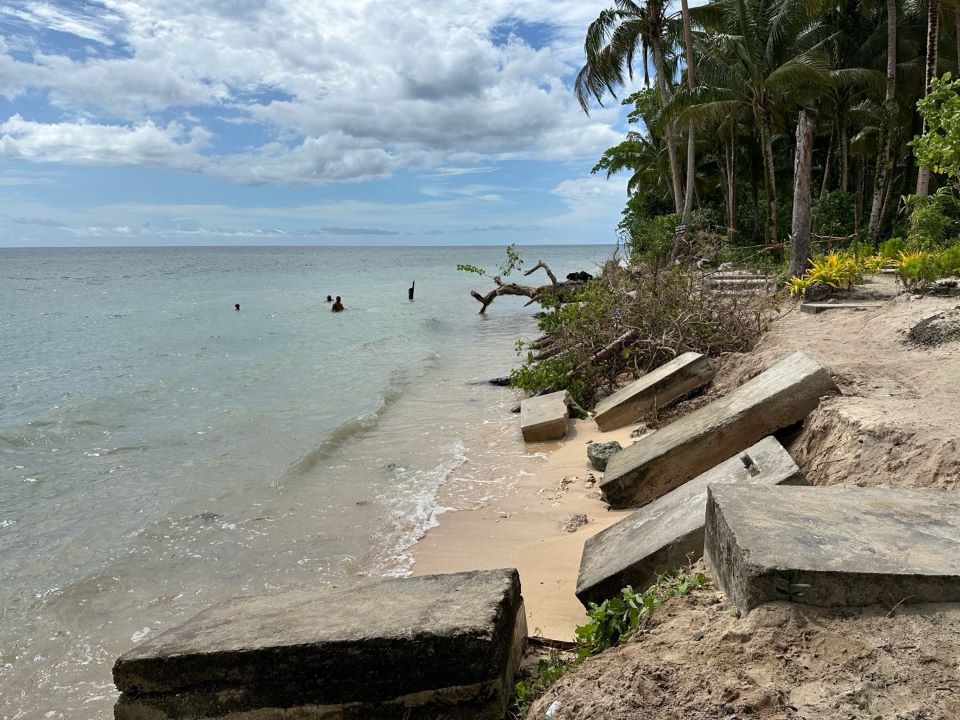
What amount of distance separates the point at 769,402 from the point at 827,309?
5.46 meters

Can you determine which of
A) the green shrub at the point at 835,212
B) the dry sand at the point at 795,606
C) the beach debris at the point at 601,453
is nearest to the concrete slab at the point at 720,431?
the dry sand at the point at 795,606

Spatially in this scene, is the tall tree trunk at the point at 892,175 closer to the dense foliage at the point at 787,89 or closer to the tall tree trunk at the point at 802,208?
the dense foliage at the point at 787,89

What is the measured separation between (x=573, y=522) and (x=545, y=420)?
289cm

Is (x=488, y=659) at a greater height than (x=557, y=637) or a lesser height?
greater

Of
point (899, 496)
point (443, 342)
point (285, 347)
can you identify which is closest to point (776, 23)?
point (443, 342)

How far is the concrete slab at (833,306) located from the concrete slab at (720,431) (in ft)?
15.5

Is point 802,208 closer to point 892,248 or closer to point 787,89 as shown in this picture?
point 892,248

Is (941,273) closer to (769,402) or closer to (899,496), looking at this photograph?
(769,402)

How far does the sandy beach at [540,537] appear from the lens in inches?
160

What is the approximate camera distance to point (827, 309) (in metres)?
9.66

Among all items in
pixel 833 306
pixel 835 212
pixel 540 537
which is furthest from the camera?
pixel 835 212

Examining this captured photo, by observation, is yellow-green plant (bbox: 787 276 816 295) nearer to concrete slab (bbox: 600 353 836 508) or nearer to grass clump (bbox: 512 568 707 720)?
concrete slab (bbox: 600 353 836 508)

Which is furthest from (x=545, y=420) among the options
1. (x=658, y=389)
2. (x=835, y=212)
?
(x=835, y=212)

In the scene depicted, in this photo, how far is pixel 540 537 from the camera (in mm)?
5609
